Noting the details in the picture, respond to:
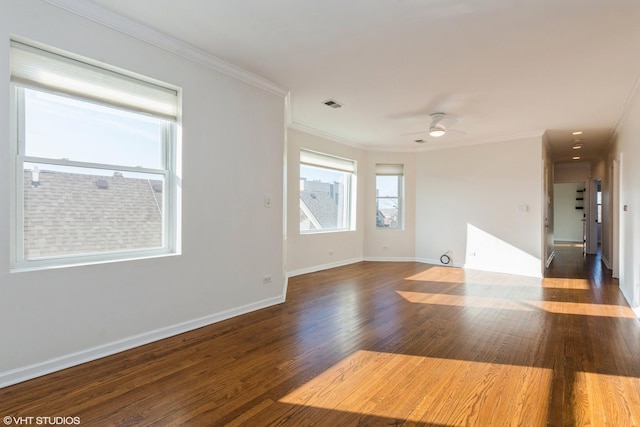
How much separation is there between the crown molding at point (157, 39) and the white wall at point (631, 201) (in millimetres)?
4402

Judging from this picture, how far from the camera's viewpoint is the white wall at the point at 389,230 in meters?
7.41

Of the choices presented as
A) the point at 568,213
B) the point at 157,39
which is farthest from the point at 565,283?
the point at 568,213

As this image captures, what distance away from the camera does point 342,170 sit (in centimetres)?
687

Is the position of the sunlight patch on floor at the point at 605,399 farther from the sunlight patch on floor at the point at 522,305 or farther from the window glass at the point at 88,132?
the window glass at the point at 88,132

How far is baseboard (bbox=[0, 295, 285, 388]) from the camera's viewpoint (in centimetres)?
217

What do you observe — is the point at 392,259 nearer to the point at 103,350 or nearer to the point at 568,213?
the point at 103,350

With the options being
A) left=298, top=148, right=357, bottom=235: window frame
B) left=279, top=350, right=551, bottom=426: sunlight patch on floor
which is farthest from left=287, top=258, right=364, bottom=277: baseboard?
left=279, top=350, right=551, bottom=426: sunlight patch on floor

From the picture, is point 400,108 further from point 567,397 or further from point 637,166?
point 567,397

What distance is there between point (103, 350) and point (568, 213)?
14840mm

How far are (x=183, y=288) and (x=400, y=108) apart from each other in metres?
3.62

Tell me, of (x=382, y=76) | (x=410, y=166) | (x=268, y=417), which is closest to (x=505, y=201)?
(x=410, y=166)

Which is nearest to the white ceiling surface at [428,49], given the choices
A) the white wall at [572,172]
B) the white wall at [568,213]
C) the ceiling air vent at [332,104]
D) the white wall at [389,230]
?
the ceiling air vent at [332,104]

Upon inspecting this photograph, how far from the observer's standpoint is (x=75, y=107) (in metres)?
2.52

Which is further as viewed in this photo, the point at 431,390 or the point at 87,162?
the point at 87,162
